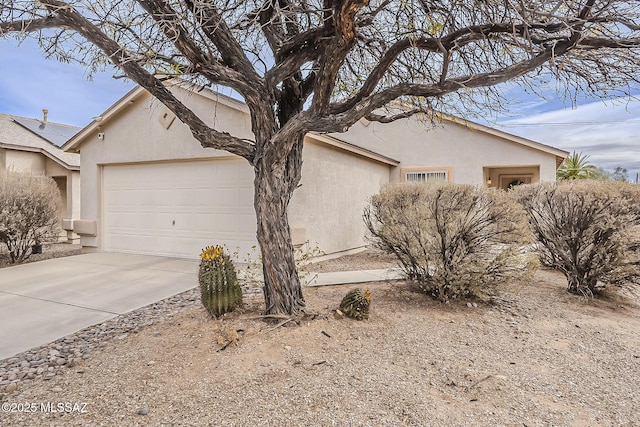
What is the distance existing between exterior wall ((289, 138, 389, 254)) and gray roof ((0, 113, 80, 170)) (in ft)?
37.0

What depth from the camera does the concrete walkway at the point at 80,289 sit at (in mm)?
4719

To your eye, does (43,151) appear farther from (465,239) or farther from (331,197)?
(465,239)

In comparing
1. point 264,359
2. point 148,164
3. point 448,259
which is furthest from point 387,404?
point 148,164

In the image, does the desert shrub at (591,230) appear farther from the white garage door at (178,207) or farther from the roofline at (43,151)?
the roofline at (43,151)

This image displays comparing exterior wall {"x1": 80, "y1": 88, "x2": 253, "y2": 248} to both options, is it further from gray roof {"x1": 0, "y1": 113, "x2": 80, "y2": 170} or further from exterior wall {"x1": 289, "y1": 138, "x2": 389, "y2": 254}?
gray roof {"x1": 0, "y1": 113, "x2": 80, "y2": 170}

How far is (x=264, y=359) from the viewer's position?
11.5 feet

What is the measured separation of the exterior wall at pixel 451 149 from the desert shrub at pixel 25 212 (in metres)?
9.02

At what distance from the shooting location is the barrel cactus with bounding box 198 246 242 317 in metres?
4.41

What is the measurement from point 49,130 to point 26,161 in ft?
14.4

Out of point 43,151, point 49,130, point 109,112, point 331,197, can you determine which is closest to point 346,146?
point 331,197

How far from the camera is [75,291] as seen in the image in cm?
639

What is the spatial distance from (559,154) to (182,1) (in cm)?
1285

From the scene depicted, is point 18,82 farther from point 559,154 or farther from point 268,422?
point 559,154

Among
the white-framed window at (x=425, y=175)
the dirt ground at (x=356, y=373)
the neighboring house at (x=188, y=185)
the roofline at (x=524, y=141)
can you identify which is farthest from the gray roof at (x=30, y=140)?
the roofline at (x=524, y=141)
